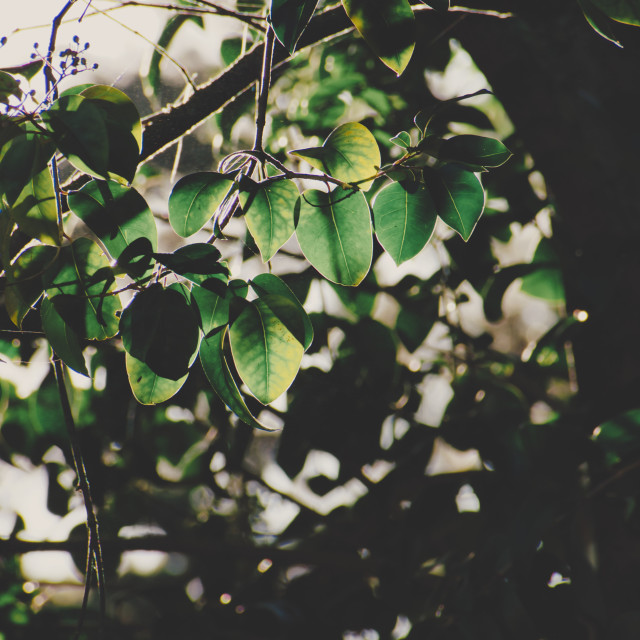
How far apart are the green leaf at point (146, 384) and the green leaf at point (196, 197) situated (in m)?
0.13

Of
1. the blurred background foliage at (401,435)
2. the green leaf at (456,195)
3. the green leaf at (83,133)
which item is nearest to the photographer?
the green leaf at (83,133)

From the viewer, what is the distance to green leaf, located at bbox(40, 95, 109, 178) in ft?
1.22

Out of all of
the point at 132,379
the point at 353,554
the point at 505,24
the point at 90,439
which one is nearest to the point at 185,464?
the point at 90,439

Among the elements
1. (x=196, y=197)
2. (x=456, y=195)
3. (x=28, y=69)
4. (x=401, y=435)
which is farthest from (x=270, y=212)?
(x=401, y=435)

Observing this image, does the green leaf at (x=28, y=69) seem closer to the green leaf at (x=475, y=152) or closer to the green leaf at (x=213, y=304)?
the green leaf at (x=213, y=304)

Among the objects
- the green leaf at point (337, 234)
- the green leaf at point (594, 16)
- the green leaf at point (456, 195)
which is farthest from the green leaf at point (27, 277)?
the green leaf at point (594, 16)

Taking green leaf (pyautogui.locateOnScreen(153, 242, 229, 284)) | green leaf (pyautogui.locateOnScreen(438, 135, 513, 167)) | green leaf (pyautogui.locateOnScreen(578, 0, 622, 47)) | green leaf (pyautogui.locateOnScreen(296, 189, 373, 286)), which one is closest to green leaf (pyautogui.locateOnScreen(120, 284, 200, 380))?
green leaf (pyautogui.locateOnScreen(153, 242, 229, 284))

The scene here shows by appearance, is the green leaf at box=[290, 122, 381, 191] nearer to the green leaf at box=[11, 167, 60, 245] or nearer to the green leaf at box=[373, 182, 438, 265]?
the green leaf at box=[373, 182, 438, 265]

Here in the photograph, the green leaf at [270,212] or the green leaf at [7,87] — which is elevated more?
the green leaf at [7,87]

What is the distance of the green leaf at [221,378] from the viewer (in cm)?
47

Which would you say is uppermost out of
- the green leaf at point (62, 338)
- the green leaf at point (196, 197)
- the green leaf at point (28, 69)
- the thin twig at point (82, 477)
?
the green leaf at point (28, 69)

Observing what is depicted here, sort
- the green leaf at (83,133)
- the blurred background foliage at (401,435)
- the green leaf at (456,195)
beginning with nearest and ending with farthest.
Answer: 1. the green leaf at (83,133)
2. the green leaf at (456,195)
3. the blurred background foliage at (401,435)

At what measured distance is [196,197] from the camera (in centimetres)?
48

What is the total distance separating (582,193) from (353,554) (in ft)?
2.90
